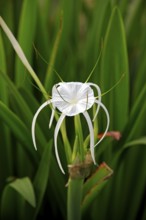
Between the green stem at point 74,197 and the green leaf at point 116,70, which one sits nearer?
the green stem at point 74,197

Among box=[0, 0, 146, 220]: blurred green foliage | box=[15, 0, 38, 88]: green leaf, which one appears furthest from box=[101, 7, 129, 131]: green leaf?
box=[15, 0, 38, 88]: green leaf

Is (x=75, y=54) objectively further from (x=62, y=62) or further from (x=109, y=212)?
(x=109, y=212)

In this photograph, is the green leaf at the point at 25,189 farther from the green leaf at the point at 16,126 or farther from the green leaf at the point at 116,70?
the green leaf at the point at 116,70

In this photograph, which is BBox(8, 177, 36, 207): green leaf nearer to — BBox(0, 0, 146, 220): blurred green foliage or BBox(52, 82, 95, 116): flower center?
BBox(0, 0, 146, 220): blurred green foliage

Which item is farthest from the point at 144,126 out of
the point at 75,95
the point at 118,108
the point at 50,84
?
the point at 75,95

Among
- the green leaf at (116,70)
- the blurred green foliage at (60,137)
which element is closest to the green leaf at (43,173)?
the blurred green foliage at (60,137)

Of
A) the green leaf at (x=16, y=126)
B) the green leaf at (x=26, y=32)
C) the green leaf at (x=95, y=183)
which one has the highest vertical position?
the green leaf at (x=26, y=32)
